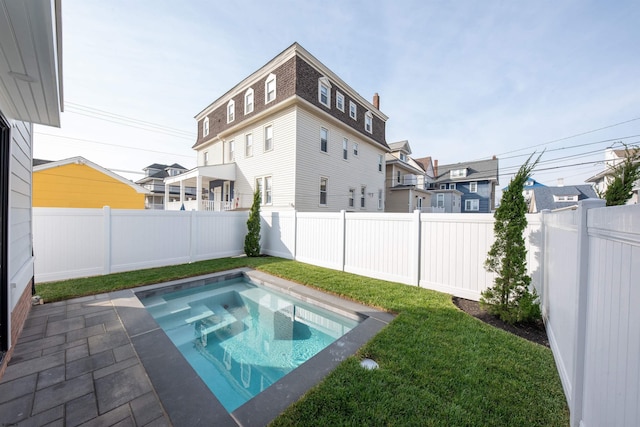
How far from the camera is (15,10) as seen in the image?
158 cm

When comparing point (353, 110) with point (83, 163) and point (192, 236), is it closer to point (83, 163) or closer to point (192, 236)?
point (192, 236)

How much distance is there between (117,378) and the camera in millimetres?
2582

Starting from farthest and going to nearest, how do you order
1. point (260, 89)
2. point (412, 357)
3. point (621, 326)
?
point (260, 89)
point (412, 357)
point (621, 326)

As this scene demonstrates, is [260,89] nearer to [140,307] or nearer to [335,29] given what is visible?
[335,29]

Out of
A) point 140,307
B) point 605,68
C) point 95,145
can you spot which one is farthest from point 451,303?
point 95,145

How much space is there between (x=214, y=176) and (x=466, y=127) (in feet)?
52.4

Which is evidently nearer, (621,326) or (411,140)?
(621,326)

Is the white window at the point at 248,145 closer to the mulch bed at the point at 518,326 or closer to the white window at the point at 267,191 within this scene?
the white window at the point at 267,191

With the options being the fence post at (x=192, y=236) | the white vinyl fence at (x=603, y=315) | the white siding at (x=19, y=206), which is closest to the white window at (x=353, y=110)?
the fence post at (x=192, y=236)

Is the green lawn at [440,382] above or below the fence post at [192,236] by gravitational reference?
below

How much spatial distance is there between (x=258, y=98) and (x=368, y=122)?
7523 mm

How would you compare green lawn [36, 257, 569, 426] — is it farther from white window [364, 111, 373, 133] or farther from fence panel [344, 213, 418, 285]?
white window [364, 111, 373, 133]

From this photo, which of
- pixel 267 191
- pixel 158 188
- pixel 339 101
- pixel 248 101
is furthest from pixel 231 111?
pixel 158 188

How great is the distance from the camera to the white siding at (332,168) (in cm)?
1189
